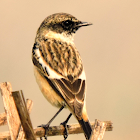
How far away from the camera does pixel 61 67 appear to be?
11.6 feet

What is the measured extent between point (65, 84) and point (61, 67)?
0.29m

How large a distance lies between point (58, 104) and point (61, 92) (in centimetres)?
30

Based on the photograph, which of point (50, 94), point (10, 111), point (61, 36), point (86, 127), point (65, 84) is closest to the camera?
point (10, 111)

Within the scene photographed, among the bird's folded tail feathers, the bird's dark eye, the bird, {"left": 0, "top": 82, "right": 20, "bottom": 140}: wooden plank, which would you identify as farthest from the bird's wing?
{"left": 0, "top": 82, "right": 20, "bottom": 140}: wooden plank

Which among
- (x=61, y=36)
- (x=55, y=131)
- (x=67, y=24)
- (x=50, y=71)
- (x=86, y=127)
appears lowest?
(x=55, y=131)

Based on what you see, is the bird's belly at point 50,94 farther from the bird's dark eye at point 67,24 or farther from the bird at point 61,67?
the bird's dark eye at point 67,24

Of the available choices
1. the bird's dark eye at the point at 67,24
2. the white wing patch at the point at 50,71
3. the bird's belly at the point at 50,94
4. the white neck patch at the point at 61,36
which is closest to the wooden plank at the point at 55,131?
the bird's belly at the point at 50,94

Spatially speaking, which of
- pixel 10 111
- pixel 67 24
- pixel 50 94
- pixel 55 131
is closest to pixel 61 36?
pixel 67 24

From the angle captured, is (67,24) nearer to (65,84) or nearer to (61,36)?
(61,36)

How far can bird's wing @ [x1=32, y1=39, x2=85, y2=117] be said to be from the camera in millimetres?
3176

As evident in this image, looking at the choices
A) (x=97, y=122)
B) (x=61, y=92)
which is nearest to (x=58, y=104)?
(x=61, y=92)

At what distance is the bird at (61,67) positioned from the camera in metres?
3.22

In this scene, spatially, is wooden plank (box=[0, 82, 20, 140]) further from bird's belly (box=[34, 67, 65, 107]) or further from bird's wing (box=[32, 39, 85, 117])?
bird's belly (box=[34, 67, 65, 107])

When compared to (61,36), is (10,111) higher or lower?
lower
